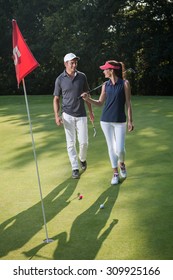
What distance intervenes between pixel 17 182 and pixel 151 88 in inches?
971

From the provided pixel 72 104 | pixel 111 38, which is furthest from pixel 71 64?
pixel 111 38

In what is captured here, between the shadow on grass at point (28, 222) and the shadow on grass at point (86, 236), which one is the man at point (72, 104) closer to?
the shadow on grass at point (28, 222)

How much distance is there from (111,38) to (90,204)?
26.6 m

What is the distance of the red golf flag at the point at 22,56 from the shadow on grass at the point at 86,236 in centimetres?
194

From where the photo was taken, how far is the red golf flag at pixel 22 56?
18.4 ft

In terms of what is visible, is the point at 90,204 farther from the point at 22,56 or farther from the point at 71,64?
the point at 71,64

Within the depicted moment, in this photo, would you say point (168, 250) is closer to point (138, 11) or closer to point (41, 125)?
point (41, 125)

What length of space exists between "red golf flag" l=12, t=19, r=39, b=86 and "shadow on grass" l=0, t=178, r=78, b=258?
1.84 meters

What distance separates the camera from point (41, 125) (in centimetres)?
1491

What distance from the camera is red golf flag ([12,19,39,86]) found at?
18.4 feet

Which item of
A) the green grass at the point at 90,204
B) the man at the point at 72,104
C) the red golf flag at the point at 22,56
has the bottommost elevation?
the green grass at the point at 90,204

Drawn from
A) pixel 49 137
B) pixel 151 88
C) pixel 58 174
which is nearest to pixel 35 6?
pixel 151 88

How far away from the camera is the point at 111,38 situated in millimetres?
32062

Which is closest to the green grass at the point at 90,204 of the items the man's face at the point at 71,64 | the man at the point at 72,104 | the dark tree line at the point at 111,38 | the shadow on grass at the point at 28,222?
the shadow on grass at the point at 28,222
